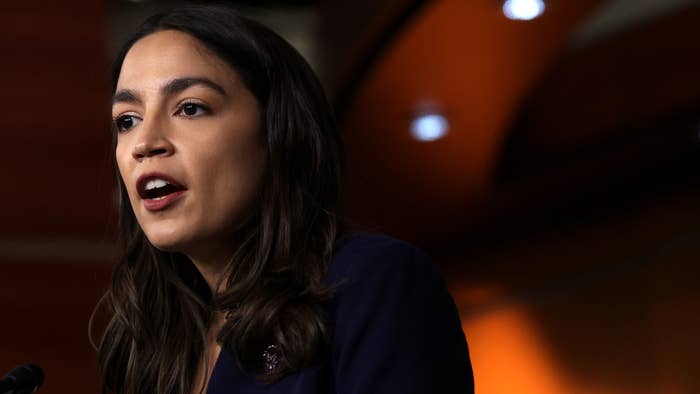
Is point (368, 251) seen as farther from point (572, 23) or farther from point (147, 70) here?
point (572, 23)

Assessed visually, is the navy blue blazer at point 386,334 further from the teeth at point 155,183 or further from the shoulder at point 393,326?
the teeth at point 155,183

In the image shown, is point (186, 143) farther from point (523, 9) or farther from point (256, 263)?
point (523, 9)

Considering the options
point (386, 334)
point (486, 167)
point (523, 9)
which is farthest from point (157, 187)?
point (486, 167)

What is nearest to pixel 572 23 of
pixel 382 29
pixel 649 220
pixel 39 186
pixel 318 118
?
pixel 382 29

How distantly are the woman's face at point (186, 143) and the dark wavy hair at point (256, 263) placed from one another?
0.02 meters

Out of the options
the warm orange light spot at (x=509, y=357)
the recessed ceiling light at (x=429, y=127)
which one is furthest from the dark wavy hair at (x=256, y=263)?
the recessed ceiling light at (x=429, y=127)

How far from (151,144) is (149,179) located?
3 centimetres

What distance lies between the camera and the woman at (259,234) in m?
0.81

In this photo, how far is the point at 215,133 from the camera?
87 cm

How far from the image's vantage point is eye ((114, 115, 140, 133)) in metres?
0.90

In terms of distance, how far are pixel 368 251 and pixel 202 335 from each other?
0.72ft

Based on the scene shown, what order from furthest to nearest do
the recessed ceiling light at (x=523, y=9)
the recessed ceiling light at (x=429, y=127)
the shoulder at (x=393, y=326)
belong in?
the recessed ceiling light at (x=429, y=127)
the recessed ceiling light at (x=523, y=9)
the shoulder at (x=393, y=326)

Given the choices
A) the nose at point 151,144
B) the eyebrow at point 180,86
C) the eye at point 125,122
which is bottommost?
the nose at point 151,144

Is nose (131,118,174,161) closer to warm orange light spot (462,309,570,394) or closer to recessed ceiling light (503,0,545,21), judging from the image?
recessed ceiling light (503,0,545,21)
